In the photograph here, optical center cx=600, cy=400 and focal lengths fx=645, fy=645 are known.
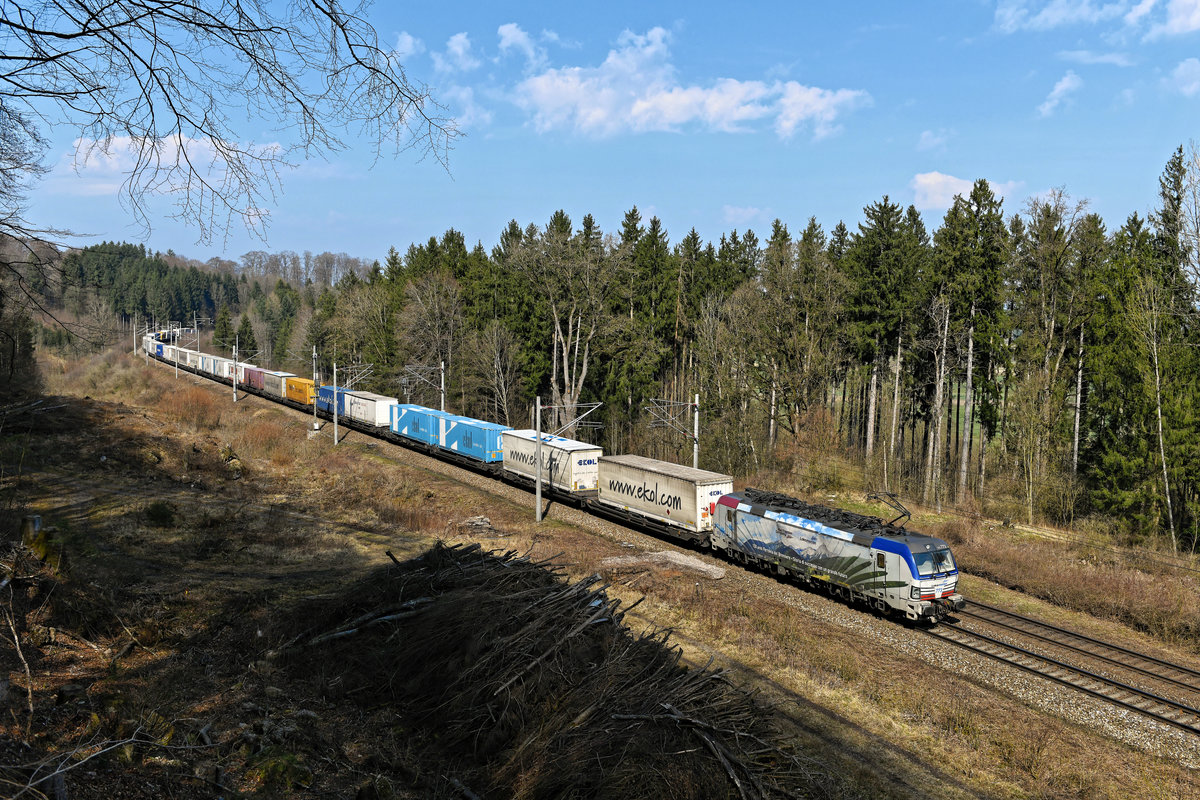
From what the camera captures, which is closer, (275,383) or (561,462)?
(561,462)

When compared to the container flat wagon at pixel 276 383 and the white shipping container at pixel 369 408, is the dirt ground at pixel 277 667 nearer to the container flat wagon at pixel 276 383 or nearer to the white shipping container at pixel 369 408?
the white shipping container at pixel 369 408

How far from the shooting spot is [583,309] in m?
49.3

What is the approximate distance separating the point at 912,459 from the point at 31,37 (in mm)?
46629

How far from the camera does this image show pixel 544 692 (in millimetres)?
9469

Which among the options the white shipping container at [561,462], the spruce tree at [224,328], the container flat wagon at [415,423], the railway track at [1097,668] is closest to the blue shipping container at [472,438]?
the container flat wagon at [415,423]

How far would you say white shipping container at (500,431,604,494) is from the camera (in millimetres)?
30719

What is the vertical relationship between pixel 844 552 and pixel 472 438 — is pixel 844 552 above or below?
below

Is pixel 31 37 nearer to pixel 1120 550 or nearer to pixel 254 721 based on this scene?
pixel 254 721

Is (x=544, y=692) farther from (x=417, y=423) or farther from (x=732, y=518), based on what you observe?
(x=417, y=423)

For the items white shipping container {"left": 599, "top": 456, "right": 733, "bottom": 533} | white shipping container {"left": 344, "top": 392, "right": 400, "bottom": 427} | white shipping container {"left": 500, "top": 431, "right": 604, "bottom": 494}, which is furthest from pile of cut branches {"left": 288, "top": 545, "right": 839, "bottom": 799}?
white shipping container {"left": 344, "top": 392, "right": 400, "bottom": 427}

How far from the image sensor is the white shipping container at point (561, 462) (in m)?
Answer: 30.7

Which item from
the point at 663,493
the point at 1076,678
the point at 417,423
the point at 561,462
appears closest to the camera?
the point at 1076,678

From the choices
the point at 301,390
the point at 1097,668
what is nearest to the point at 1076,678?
the point at 1097,668

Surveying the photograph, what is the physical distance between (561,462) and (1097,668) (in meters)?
21.1
